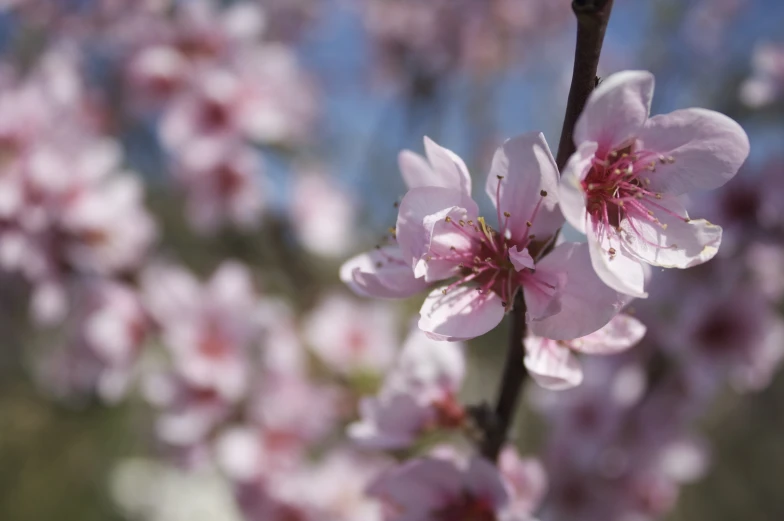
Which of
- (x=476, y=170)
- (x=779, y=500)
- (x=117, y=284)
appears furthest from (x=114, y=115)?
(x=779, y=500)

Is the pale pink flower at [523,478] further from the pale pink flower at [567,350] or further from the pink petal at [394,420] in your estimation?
the pale pink flower at [567,350]

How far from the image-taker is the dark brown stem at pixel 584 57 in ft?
1.57

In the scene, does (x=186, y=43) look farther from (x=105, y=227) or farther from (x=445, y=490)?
(x=445, y=490)

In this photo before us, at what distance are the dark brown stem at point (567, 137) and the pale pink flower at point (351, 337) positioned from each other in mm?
1062

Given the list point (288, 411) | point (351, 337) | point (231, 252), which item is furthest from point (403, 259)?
point (231, 252)

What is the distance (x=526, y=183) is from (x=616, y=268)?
0.36 ft

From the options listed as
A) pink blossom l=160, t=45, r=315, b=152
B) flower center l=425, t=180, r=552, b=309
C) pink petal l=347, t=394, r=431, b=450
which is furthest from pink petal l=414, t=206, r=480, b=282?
pink blossom l=160, t=45, r=315, b=152

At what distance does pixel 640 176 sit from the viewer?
58 centimetres

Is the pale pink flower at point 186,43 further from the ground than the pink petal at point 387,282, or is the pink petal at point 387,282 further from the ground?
A: the pale pink flower at point 186,43

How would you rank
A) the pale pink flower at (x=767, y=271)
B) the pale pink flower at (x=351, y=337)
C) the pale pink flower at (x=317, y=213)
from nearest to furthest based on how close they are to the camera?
the pale pink flower at (x=767, y=271), the pale pink flower at (x=351, y=337), the pale pink flower at (x=317, y=213)

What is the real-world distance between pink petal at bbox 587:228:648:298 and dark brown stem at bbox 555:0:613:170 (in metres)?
0.10

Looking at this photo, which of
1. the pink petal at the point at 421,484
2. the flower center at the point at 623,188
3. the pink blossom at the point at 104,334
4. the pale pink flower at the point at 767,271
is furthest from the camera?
the pink blossom at the point at 104,334


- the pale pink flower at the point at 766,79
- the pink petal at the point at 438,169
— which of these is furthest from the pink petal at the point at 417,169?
the pale pink flower at the point at 766,79

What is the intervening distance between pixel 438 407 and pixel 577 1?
49 centimetres
